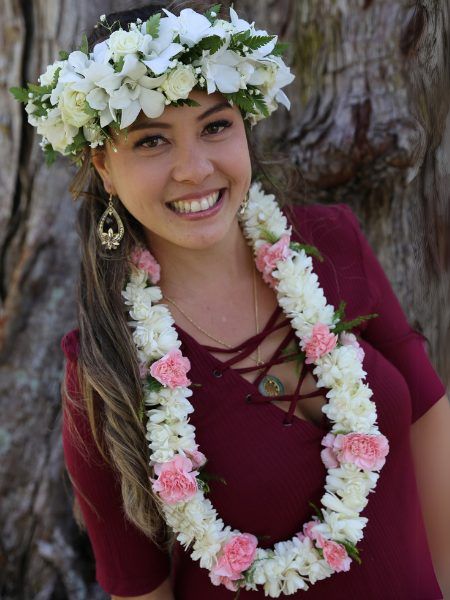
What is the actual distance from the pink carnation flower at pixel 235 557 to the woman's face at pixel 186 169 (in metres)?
0.79

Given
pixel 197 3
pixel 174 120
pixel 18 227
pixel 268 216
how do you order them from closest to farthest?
1. pixel 174 120
2. pixel 197 3
3. pixel 268 216
4. pixel 18 227

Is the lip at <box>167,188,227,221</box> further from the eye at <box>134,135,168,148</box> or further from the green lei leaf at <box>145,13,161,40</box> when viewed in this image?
the green lei leaf at <box>145,13,161,40</box>

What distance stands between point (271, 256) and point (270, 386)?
1.38 feet

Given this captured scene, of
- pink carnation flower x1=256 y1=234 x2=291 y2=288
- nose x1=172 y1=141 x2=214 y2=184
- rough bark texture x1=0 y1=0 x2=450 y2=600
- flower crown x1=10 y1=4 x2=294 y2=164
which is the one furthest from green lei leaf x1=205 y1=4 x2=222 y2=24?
pink carnation flower x1=256 y1=234 x2=291 y2=288

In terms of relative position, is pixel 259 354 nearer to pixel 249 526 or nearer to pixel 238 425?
pixel 238 425

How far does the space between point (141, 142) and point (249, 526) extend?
107cm

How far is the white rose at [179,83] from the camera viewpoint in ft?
6.12

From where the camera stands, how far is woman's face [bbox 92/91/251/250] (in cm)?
196

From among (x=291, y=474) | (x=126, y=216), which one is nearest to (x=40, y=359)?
(x=126, y=216)

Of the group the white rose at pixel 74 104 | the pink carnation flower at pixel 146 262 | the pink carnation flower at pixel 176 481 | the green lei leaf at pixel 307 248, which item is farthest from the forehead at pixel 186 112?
the pink carnation flower at pixel 176 481

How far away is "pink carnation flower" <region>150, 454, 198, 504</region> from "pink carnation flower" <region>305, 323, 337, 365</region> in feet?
1.53

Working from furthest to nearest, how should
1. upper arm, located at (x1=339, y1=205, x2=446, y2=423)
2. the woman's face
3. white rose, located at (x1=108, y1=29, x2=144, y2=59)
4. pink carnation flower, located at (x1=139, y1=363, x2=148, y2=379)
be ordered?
1. upper arm, located at (x1=339, y1=205, x2=446, y2=423)
2. pink carnation flower, located at (x1=139, y1=363, x2=148, y2=379)
3. the woman's face
4. white rose, located at (x1=108, y1=29, x2=144, y2=59)

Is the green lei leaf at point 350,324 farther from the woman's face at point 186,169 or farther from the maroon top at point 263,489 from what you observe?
the woman's face at point 186,169

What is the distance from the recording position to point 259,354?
2174mm
